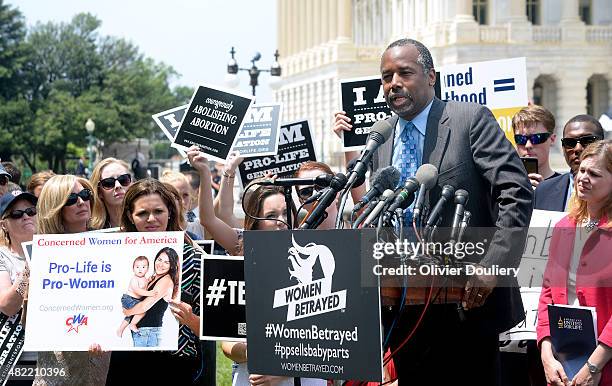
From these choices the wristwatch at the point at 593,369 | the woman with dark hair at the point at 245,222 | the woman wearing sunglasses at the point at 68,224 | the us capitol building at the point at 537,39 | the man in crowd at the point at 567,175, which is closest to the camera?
the wristwatch at the point at 593,369

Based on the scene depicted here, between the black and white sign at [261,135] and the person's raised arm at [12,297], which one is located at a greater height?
the black and white sign at [261,135]

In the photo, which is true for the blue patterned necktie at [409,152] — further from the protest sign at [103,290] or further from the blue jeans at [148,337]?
the blue jeans at [148,337]

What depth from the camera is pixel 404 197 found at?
532 cm

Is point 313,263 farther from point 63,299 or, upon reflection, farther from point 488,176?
point 63,299

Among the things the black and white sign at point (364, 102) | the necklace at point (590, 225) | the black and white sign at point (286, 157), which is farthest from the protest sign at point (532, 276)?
the black and white sign at point (286, 157)

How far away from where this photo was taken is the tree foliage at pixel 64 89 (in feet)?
299

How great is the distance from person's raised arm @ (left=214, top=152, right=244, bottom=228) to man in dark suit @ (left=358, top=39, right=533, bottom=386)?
341cm

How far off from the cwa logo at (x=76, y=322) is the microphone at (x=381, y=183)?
1.90m

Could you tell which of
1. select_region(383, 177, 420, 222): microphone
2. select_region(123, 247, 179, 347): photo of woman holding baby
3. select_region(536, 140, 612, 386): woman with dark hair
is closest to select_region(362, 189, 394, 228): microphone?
select_region(383, 177, 420, 222): microphone

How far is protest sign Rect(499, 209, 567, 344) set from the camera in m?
7.08

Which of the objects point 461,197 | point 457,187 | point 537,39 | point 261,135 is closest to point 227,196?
point 261,135

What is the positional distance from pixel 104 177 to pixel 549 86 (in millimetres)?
60975

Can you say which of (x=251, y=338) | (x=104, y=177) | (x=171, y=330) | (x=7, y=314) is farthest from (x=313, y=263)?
(x=104, y=177)

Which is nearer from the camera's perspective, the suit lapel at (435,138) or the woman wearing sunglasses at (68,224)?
the suit lapel at (435,138)
